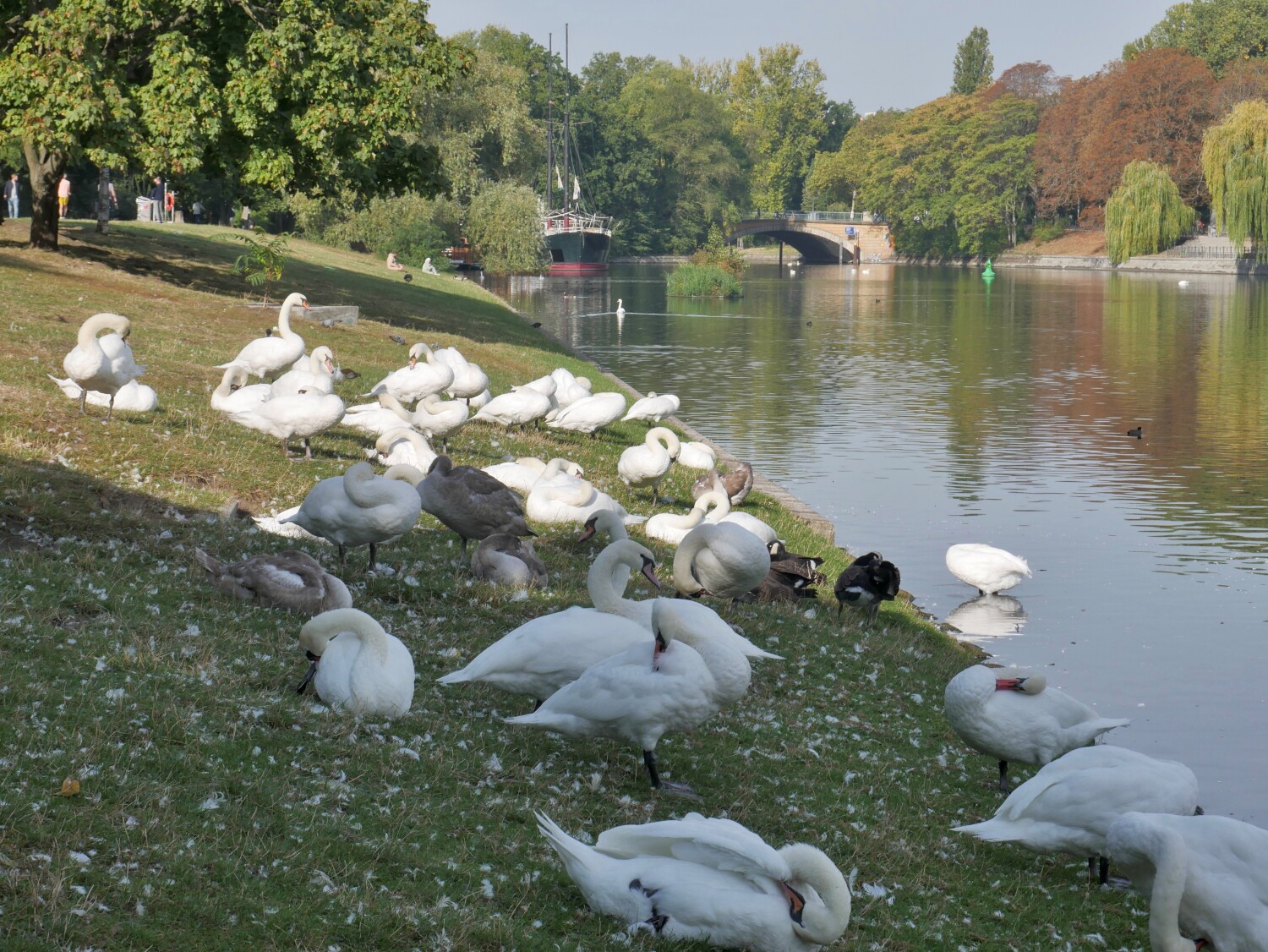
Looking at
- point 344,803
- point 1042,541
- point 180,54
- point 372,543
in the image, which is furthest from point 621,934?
point 180,54

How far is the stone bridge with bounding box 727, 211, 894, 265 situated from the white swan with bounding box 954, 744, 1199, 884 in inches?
5378

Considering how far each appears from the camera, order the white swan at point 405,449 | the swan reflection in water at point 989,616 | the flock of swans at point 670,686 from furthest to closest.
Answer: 1. the swan reflection in water at point 989,616
2. the white swan at point 405,449
3. the flock of swans at point 670,686

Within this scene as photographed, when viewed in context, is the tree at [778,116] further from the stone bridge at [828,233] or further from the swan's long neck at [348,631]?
the swan's long neck at [348,631]

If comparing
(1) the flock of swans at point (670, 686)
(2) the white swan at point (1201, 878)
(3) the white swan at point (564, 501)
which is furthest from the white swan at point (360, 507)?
(2) the white swan at point (1201, 878)

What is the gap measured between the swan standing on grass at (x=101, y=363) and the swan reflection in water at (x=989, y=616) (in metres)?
10.3

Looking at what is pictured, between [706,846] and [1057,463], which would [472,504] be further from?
[1057,463]

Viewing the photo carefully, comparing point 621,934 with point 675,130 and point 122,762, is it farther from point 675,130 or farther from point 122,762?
point 675,130

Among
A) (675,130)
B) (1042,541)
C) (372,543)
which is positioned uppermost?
(675,130)

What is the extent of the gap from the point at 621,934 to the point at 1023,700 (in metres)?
4.21

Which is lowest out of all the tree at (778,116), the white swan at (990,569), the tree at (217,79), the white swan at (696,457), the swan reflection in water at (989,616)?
the swan reflection in water at (989,616)

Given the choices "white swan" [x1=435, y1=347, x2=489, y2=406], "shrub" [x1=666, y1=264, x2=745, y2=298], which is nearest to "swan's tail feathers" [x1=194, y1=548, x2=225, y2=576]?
"white swan" [x1=435, y1=347, x2=489, y2=406]

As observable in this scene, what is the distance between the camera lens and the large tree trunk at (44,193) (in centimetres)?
3125

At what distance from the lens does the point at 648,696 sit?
7406 mm

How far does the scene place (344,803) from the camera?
255 inches
